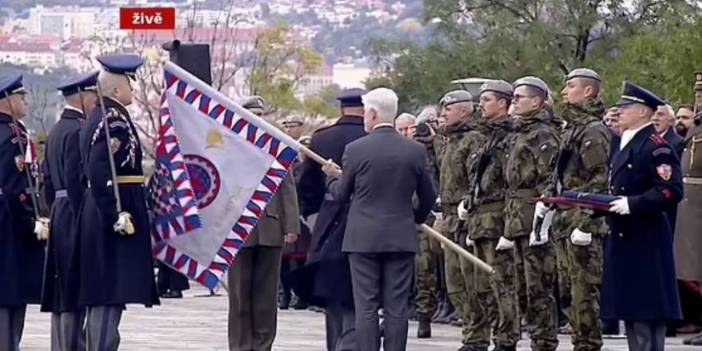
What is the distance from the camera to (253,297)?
601 inches

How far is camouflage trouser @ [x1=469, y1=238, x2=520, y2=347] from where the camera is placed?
1543 centimetres

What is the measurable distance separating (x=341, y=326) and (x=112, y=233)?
2.43 metres

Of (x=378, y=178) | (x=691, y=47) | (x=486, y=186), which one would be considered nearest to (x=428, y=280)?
(x=486, y=186)

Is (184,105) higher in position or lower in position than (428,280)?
higher

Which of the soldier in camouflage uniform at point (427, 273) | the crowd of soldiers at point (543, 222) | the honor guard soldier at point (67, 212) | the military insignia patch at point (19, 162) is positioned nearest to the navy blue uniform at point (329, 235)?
the crowd of soldiers at point (543, 222)

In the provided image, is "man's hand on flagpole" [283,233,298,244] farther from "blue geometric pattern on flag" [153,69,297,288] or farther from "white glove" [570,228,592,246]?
"white glove" [570,228,592,246]

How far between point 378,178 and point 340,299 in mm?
1299

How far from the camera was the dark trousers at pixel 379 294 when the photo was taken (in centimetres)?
1402

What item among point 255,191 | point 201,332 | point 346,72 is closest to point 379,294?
point 255,191

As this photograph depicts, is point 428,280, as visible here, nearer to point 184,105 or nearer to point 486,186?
point 486,186

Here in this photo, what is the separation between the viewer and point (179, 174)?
13797 mm

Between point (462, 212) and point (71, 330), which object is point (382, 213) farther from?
point (71, 330)

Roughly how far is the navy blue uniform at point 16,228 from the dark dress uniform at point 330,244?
2035 millimetres

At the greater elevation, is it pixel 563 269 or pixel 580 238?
pixel 580 238
